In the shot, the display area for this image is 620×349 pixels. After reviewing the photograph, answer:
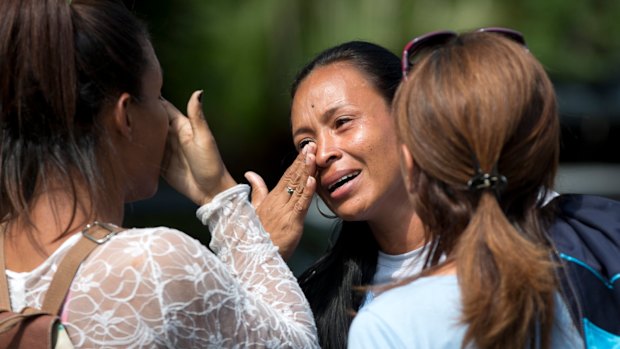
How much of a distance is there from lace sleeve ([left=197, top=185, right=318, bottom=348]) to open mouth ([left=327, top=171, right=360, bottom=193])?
56 cm

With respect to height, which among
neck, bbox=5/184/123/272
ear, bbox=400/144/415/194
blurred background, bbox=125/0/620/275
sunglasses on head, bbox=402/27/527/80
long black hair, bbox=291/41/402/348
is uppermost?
sunglasses on head, bbox=402/27/527/80

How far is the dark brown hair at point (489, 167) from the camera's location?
5.15 ft

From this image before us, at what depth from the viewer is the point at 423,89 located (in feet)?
5.39

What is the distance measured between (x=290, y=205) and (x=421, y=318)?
1.06 metres

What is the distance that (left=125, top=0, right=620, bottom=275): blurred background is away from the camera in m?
5.82

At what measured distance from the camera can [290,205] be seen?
103 inches

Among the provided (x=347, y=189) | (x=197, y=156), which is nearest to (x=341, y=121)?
(x=347, y=189)

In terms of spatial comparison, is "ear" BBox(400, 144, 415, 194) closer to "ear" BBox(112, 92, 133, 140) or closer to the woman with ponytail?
the woman with ponytail

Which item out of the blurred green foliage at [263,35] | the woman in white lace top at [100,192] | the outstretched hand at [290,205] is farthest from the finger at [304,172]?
the blurred green foliage at [263,35]

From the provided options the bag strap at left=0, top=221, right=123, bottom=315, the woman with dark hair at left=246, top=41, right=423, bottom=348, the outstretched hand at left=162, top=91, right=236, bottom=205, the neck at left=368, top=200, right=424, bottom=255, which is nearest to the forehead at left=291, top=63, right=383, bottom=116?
the woman with dark hair at left=246, top=41, right=423, bottom=348

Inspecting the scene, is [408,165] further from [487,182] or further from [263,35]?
[263,35]

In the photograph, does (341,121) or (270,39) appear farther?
(270,39)

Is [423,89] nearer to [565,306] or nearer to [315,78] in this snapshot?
[565,306]

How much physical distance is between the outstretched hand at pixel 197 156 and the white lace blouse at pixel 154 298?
407mm
